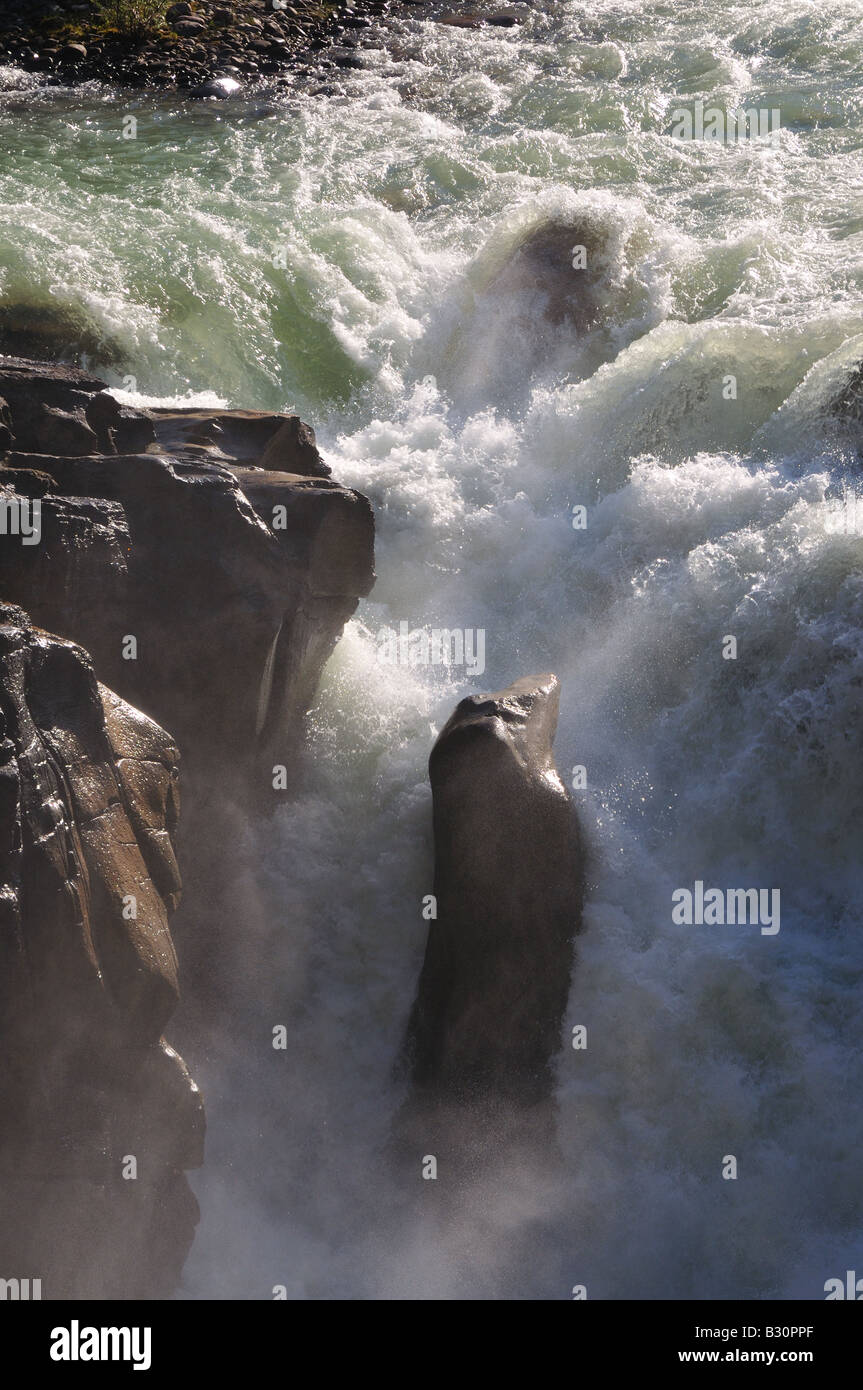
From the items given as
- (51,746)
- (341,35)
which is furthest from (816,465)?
(341,35)

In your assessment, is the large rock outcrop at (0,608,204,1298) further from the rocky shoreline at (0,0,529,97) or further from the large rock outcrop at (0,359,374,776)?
the rocky shoreline at (0,0,529,97)

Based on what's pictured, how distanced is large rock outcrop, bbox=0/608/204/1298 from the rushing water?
0.82m

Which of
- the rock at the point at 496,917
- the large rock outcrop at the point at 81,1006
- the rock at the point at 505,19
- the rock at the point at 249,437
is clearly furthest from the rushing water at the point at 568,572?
the rock at the point at 505,19

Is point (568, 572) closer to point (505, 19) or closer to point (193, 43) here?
point (193, 43)

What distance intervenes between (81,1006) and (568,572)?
5.67 metres

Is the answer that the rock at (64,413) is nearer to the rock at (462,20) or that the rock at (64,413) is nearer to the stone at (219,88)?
the stone at (219,88)

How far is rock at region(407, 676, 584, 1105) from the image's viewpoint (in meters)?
7.47

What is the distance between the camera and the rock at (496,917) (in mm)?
7473

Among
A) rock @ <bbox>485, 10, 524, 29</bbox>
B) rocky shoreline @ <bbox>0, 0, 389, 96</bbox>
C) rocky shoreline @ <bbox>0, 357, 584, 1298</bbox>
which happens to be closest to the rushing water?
rocky shoreline @ <bbox>0, 357, 584, 1298</bbox>

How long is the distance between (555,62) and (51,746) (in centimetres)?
1702

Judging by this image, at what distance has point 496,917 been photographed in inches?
301

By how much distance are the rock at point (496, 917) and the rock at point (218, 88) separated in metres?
13.9

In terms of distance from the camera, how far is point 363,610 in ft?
33.4

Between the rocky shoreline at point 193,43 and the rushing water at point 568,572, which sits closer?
the rushing water at point 568,572
